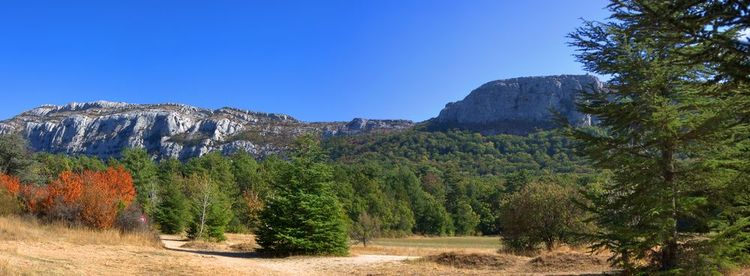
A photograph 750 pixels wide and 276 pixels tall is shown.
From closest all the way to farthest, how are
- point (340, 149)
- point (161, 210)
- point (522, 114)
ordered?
1. point (161, 210)
2. point (340, 149)
3. point (522, 114)

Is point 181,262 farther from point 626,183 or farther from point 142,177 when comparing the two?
Answer: point 142,177

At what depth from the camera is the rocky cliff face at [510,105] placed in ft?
558

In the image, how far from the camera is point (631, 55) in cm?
1195

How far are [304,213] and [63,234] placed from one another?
374 inches

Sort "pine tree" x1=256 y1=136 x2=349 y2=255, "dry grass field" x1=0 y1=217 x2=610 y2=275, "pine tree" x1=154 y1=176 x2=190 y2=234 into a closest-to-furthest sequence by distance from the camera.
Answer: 1. "dry grass field" x1=0 y1=217 x2=610 y2=275
2. "pine tree" x1=256 y1=136 x2=349 y2=255
3. "pine tree" x1=154 y1=176 x2=190 y2=234

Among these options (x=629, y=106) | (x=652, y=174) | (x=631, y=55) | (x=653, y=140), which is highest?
(x=631, y=55)

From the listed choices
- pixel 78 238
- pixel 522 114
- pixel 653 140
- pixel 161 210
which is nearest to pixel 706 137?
pixel 653 140

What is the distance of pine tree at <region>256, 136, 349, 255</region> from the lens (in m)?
21.2

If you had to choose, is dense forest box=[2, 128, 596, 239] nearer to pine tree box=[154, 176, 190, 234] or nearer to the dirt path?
pine tree box=[154, 176, 190, 234]

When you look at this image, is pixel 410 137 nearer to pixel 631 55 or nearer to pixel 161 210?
pixel 161 210

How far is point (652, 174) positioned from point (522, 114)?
173425mm

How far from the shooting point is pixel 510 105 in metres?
184

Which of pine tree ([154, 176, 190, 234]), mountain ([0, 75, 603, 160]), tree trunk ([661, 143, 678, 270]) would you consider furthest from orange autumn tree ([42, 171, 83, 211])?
mountain ([0, 75, 603, 160])

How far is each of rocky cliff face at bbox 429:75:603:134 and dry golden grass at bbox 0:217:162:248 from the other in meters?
152
